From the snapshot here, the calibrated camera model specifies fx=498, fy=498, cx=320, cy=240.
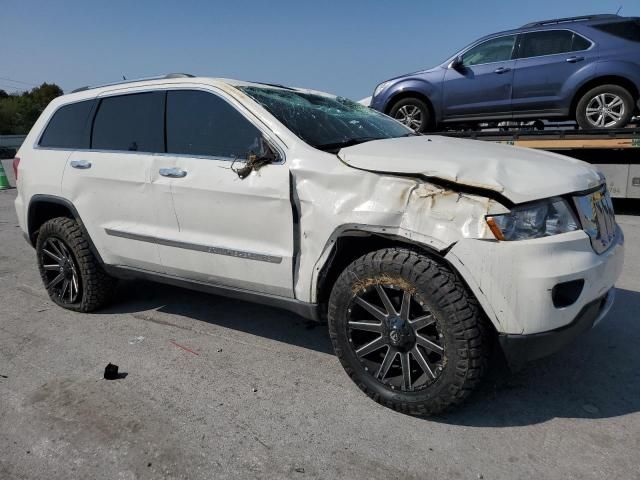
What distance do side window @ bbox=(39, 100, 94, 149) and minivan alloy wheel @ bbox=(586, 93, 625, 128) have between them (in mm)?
6274

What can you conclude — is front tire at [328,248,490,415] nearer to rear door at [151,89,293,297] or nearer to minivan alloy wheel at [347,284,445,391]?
minivan alloy wheel at [347,284,445,391]

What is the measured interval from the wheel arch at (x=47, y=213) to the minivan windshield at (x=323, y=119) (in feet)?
5.72

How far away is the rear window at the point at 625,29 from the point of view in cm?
639

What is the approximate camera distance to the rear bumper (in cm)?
224

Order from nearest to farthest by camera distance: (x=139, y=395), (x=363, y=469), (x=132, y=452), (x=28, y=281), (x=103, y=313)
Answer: (x=363, y=469)
(x=132, y=452)
(x=139, y=395)
(x=103, y=313)
(x=28, y=281)

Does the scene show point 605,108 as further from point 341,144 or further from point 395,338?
point 395,338

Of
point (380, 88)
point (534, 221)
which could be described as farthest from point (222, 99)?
point (380, 88)

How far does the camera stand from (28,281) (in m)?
5.06

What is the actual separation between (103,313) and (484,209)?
3246 millimetres

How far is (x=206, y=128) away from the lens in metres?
3.17

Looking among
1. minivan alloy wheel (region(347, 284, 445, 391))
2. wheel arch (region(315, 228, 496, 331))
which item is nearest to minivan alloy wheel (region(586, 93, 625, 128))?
wheel arch (region(315, 228, 496, 331))

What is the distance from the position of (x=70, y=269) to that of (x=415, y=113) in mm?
5727

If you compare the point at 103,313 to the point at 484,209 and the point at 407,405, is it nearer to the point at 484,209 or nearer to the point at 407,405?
the point at 407,405

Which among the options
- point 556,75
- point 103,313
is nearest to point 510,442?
point 103,313
